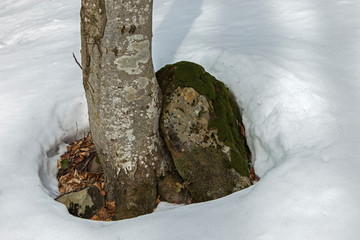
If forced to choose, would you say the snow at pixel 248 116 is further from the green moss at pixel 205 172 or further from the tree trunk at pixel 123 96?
the tree trunk at pixel 123 96

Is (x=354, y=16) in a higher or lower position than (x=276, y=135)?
higher

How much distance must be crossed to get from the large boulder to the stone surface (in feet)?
2.71

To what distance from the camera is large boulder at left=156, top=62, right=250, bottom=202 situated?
2914mm

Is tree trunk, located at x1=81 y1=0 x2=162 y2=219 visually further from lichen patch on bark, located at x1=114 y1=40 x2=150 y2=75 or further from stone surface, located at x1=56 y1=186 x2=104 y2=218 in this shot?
stone surface, located at x1=56 y1=186 x2=104 y2=218

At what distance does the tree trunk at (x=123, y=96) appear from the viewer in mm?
2451

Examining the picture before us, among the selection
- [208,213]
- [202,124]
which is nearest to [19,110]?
[202,124]

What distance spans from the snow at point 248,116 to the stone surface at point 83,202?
188mm

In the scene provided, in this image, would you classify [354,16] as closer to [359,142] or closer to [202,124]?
[359,142]

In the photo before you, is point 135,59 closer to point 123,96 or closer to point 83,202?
point 123,96

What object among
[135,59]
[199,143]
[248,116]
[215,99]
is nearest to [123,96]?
[135,59]

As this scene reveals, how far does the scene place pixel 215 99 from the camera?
125 inches

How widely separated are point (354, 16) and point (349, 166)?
2.95 m

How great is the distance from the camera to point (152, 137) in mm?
2875

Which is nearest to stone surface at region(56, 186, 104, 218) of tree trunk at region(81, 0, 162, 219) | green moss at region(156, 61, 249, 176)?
tree trunk at region(81, 0, 162, 219)
